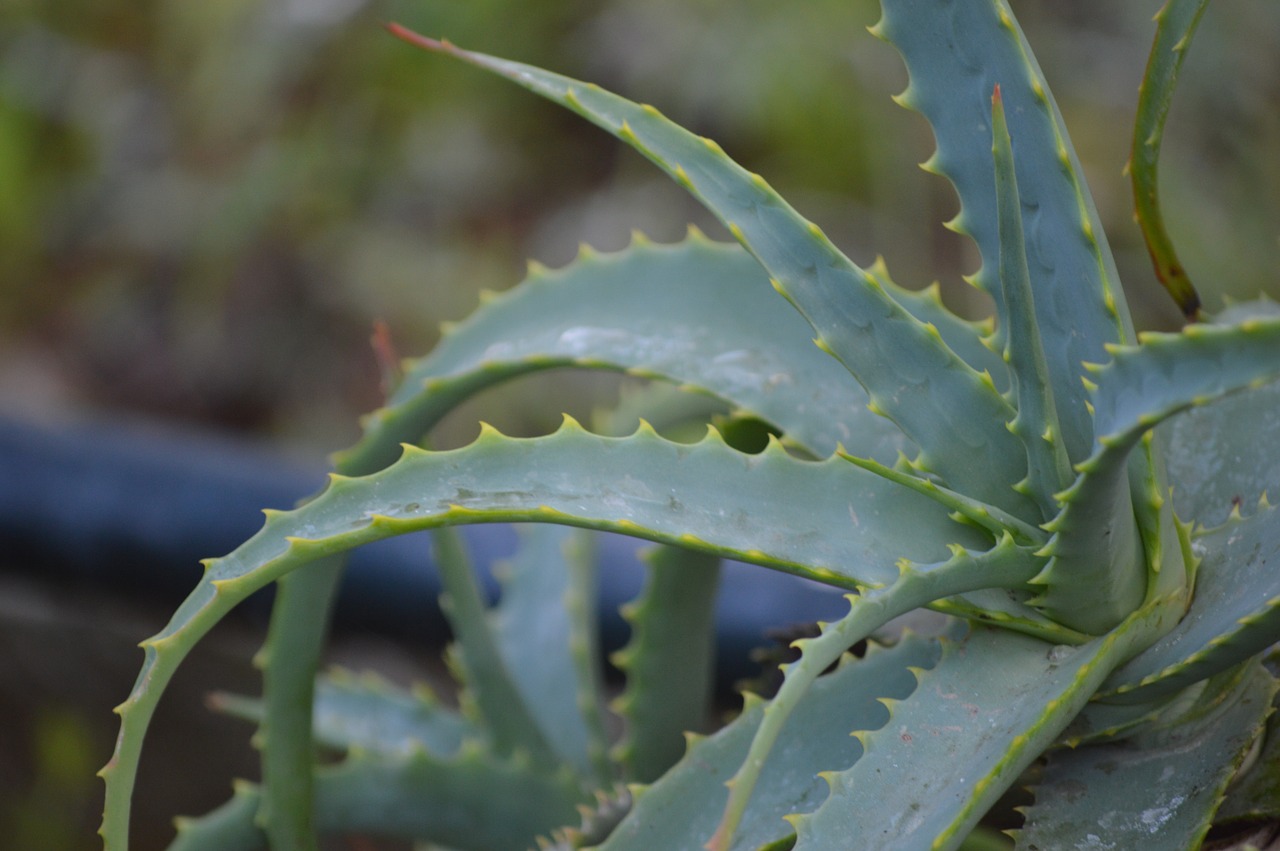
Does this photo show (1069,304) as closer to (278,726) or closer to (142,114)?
(278,726)

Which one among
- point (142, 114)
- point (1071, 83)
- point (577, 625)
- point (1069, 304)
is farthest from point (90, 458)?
point (1071, 83)

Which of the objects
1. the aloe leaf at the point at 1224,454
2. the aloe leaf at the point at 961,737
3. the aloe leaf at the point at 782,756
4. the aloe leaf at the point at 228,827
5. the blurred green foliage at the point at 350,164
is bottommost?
the aloe leaf at the point at 961,737

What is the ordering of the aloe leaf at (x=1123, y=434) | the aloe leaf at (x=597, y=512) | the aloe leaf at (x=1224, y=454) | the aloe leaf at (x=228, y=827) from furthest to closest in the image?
1. the aloe leaf at (x=228, y=827)
2. the aloe leaf at (x=1224, y=454)
3. the aloe leaf at (x=597, y=512)
4. the aloe leaf at (x=1123, y=434)

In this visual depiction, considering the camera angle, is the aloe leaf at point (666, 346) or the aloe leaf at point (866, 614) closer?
the aloe leaf at point (866, 614)

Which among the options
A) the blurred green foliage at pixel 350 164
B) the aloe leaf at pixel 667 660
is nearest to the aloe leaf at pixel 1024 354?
the aloe leaf at pixel 667 660

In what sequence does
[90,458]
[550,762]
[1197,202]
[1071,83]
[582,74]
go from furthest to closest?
[582,74] < [1071,83] < [1197,202] < [90,458] < [550,762]

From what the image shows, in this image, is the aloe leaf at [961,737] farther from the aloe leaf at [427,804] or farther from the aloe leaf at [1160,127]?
the aloe leaf at [427,804]
